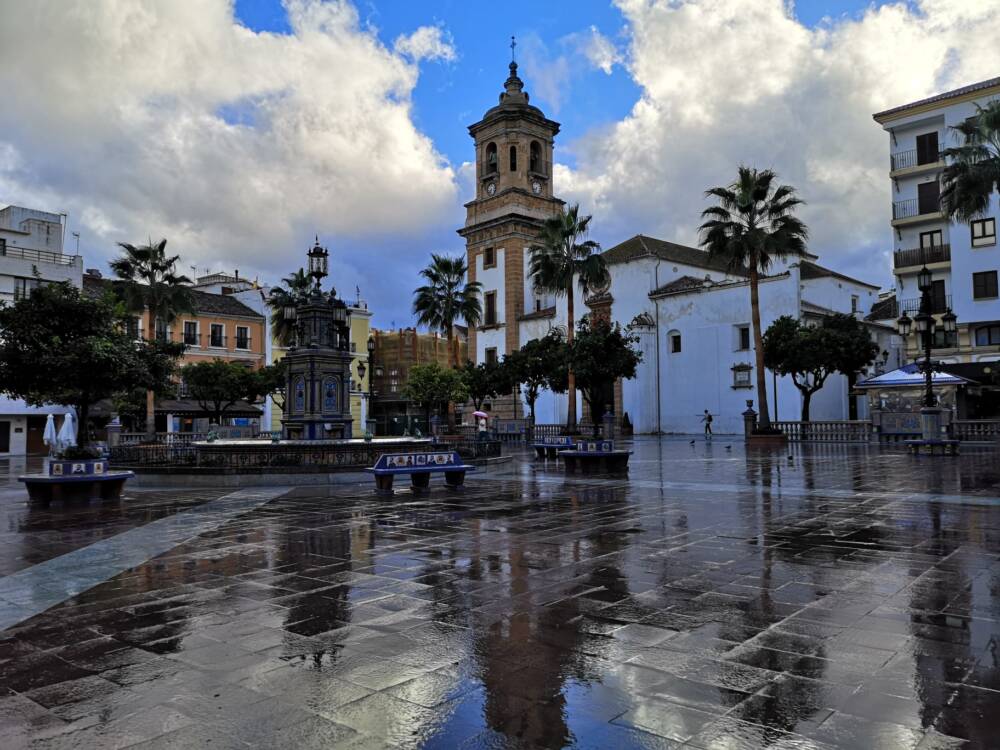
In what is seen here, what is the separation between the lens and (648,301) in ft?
153

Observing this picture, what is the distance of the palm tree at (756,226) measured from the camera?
3169cm

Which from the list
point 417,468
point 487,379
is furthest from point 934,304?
point 417,468

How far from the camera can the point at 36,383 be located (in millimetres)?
13375

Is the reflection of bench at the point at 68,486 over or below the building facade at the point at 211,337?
below

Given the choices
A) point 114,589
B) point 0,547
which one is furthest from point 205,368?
point 114,589

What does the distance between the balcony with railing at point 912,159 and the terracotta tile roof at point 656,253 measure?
39.8 feet

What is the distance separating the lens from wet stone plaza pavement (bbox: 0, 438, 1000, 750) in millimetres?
3326

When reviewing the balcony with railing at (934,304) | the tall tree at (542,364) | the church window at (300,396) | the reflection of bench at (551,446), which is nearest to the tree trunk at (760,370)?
the tall tree at (542,364)

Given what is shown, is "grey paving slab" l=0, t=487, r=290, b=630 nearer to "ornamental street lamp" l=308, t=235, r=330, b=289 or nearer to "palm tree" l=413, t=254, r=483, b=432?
"ornamental street lamp" l=308, t=235, r=330, b=289

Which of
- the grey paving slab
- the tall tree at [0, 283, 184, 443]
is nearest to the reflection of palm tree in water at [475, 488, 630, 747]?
the grey paving slab

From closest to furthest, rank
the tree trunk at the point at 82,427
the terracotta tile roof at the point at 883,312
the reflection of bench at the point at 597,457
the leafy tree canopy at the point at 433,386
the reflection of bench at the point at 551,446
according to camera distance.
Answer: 1. the tree trunk at the point at 82,427
2. the reflection of bench at the point at 597,457
3. the reflection of bench at the point at 551,446
4. the leafy tree canopy at the point at 433,386
5. the terracotta tile roof at the point at 883,312

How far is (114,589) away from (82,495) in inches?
305

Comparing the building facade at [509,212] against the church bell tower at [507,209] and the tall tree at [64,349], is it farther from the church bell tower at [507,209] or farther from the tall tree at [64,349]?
the tall tree at [64,349]

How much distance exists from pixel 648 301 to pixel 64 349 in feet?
126
